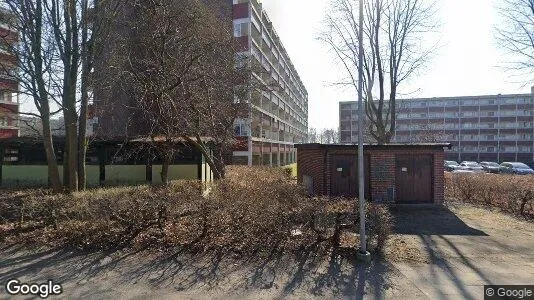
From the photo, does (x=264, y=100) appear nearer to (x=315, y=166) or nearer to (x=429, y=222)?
(x=315, y=166)

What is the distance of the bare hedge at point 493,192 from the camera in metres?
11.7

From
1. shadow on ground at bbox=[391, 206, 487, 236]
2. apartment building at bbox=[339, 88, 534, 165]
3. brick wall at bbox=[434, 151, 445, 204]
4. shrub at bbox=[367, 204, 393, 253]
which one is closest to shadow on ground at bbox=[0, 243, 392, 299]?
shrub at bbox=[367, 204, 393, 253]

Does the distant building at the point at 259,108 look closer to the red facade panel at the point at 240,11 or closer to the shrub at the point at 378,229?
the red facade panel at the point at 240,11

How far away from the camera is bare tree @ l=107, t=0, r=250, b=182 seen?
39.1ft

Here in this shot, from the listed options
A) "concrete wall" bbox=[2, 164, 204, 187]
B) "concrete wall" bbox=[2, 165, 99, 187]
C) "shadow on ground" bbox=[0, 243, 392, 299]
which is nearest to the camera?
"shadow on ground" bbox=[0, 243, 392, 299]

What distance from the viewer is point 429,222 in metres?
10.2

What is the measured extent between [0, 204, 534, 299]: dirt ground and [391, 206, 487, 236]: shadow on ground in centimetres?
118

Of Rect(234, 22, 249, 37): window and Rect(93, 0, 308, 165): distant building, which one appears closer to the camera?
Rect(93, 0, 308, 165): distant building

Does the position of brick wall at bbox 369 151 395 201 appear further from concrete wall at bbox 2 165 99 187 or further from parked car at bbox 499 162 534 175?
parked car at bbox 499 162 534 175

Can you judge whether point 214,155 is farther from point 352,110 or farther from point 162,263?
point 352,110

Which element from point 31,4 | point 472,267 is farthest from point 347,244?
point 31,4

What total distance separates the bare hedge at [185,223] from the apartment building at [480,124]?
75.6m

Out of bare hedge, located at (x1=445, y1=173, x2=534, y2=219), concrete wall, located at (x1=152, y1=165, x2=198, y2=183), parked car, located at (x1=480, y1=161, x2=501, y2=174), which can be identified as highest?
concrete wall, located at (x1=152, y1=165, x2=198, y2=183)

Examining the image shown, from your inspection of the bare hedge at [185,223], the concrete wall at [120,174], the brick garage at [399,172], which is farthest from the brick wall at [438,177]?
the concrete wall at [120,174]
